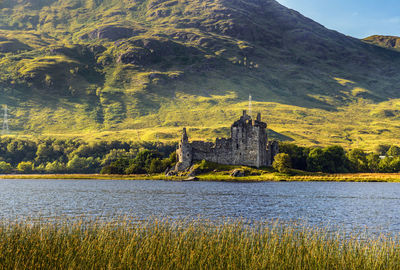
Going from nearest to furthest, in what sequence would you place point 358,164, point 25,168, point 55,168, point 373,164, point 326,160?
point 326,160 → point 373,164 → point 358,164 → point 55,168 → point 25,168

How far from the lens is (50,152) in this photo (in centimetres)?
17962

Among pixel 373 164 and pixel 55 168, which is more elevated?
pixel 373 164

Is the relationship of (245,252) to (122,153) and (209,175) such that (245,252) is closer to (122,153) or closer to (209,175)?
(209,175)

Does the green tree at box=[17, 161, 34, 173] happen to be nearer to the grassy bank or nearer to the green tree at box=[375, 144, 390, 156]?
the grassy bank

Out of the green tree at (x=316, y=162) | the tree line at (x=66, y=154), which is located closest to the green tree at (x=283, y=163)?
the green tree at (x=316, y=162)

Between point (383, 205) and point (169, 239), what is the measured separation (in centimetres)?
4301

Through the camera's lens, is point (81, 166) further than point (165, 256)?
Yes

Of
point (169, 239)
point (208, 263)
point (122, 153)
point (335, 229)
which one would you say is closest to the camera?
point (208, 263)

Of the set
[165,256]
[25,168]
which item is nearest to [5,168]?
[25,168]

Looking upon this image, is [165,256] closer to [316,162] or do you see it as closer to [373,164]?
[316,162]

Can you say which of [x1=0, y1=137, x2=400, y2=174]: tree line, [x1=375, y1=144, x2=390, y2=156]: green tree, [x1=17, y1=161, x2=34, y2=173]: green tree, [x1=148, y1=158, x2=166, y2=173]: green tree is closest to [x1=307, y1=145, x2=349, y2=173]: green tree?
[x1=0, y1=137, x2=400, y2=174]: tree line

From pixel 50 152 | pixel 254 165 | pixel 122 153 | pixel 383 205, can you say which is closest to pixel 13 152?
pixel 50 152

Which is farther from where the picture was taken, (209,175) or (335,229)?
(209,175)

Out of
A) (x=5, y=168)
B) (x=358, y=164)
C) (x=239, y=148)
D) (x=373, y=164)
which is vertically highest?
(x=239, y=148)
